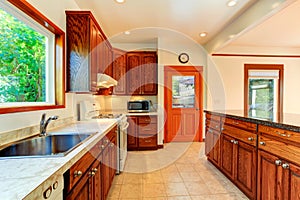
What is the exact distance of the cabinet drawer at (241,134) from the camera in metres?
2.15

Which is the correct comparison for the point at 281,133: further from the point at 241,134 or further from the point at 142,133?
the point at 142,133

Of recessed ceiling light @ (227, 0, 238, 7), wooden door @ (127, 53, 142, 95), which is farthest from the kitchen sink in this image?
wooden door @ (127, 53, 142, 95)

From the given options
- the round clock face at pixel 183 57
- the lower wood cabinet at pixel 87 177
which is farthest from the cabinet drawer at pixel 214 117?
the round clock face at pixel 183 57

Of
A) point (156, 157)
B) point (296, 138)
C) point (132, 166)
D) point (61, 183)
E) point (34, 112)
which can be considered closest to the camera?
point (61, 183)

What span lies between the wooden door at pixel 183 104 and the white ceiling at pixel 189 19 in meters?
0.93

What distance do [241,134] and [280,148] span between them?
2.27ft

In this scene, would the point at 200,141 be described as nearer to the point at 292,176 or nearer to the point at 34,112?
the point at 292,176

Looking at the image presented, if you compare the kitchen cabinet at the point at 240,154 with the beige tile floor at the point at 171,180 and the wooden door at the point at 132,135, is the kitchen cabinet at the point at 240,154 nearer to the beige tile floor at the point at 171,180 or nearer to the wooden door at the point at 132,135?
the beige tile floor at the point at 171,180

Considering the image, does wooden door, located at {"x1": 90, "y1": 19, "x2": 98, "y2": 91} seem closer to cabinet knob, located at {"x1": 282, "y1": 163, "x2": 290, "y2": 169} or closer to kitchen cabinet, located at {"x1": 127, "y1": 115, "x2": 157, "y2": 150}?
kitchen cabinet, located at {"x1": 127, "y1": 115, "x2": 157, "y2": 150}

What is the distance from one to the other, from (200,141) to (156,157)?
1762 mm

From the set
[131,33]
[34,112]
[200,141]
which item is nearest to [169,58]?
[131,33]

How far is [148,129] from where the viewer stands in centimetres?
447

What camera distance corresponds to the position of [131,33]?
4.37 m

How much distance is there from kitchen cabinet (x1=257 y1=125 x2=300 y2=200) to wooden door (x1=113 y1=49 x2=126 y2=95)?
3.43m
